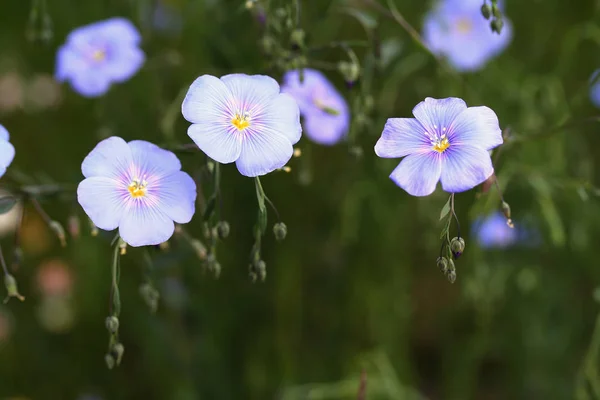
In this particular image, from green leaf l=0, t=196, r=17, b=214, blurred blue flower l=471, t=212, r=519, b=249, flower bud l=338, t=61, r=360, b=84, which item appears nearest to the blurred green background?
blurred blue flower l=471, t=212, r=519, b=249

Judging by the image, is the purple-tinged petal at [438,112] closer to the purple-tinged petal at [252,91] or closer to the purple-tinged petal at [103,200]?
the purple-tinged petal at [252,91]

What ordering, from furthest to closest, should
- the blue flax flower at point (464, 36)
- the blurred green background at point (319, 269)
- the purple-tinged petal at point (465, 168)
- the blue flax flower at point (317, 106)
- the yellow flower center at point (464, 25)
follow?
the yellow flower center at point (464, 25)
the blue flax flower at point (464, 36)
the blurred green background at point (319, 269)
the blue flax flower at point (317, 106)
the purple-tinged petal at point (465, 168)

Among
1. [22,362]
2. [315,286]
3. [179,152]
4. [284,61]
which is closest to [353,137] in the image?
[284,61]

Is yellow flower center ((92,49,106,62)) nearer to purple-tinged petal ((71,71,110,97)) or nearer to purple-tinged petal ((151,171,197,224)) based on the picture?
purple-tinged petal ((71,71,110,97))

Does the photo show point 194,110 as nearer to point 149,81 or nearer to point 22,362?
point 149,81

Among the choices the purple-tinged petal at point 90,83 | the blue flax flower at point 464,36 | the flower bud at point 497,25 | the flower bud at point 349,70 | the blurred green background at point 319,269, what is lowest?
the blurred green background at point 319,269

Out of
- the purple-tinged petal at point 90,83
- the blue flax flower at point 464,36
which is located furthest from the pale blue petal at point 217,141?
the blue flax flower at point 464,36
